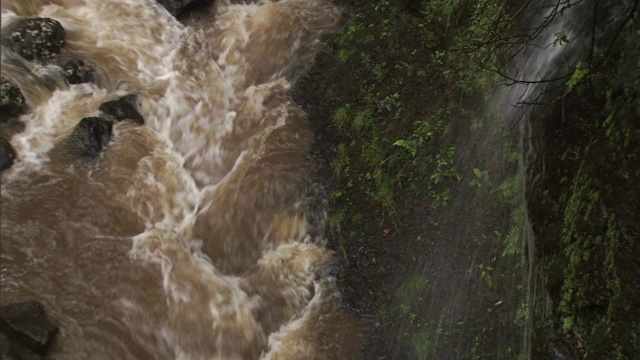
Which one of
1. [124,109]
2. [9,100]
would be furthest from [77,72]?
[9,100]

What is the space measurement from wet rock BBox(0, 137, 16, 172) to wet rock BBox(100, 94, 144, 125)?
143 cm

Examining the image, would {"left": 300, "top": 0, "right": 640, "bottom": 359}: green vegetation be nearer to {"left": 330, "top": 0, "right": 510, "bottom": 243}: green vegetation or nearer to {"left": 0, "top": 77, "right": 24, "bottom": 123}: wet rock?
{"left": 330, "top": 0, "right": 510, "bottom": 243}: green vegetation

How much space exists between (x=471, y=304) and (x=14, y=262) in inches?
223

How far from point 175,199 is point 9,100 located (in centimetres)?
290

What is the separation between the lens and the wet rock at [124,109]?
307 inches

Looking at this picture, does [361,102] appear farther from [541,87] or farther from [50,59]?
[50,59]

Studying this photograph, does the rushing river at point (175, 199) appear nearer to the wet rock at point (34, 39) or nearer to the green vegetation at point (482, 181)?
the wet rock at point (34, 39)

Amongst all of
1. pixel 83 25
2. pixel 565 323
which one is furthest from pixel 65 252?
pixel 565 323

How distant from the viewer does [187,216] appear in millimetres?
7270

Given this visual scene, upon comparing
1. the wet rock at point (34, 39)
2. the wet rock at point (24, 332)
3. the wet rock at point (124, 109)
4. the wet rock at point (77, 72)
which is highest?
the wet rock at point (34, 39)

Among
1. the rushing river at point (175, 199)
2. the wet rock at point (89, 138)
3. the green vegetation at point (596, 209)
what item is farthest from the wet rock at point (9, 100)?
the green vegetation at point (596, 209)

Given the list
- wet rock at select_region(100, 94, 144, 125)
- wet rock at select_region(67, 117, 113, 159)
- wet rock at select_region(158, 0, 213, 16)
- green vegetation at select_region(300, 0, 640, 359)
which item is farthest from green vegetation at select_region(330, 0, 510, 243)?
wet rock at select_region(67, 117, 113, 159)

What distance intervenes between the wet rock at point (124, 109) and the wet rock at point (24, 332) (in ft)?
10.9

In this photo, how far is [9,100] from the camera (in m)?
7.29
